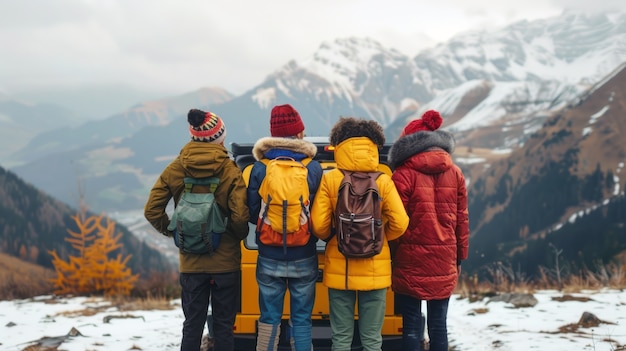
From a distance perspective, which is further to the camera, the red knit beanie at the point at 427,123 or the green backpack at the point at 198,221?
the red knit beanie at the point at 427,123

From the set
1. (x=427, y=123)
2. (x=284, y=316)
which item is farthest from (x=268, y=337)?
(x=427, y=123)

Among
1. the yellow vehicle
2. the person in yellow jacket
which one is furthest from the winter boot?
the person in yellow jacket

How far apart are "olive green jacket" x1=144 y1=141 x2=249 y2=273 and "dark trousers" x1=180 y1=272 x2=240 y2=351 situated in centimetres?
9

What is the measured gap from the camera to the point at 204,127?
3984mm

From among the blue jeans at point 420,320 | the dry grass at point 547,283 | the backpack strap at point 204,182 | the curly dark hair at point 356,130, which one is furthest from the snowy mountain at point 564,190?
the backpack strap at point 204,182

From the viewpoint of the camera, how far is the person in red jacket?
156 inches

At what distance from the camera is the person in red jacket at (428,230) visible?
13.0 feet

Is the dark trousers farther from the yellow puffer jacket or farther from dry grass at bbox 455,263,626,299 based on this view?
dry grass at bbox 455,263,626,299

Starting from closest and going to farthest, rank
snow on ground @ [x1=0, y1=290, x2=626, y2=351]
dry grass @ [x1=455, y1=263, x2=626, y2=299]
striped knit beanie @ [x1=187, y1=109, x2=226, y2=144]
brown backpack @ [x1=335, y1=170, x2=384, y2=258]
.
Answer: brown backpack @ [x1=335, y1=170, x2=384, y2=258]
striped knit beanie @ [x1=187, y1=109, x2=226, y2=144]
snow on ground @ [x1=0, y1=290, x2=626, y2=351]
dry grass @ [x1=455, y1=263, x2=626, y2=299]

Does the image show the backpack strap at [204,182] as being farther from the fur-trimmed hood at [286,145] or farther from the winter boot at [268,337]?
the winter boot at [268,337]

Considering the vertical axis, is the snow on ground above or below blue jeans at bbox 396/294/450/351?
below

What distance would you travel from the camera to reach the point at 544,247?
72750 mm

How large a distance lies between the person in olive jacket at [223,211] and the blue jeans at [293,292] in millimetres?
261

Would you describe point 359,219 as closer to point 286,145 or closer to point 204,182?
point 286,145
